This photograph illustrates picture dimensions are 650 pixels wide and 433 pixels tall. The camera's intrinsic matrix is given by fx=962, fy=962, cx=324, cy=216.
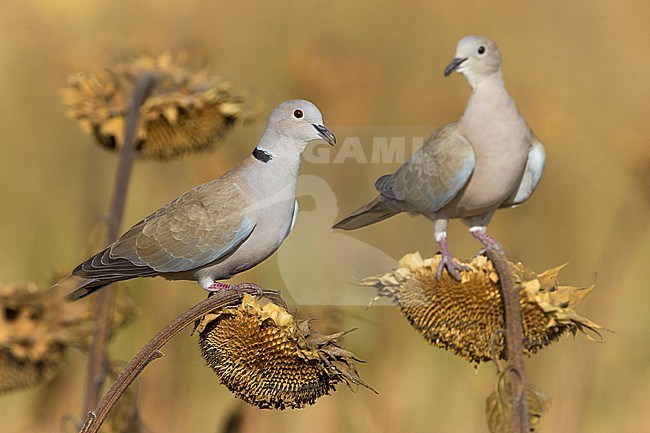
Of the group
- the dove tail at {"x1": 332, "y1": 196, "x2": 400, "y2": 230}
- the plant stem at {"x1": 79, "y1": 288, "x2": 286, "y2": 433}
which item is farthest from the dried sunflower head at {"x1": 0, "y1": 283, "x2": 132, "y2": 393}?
the plant stem at {"x1": 79, "y1": 288, "x2": 286, "y2": 433}

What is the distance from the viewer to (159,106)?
4.23 metres

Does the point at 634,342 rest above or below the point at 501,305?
below

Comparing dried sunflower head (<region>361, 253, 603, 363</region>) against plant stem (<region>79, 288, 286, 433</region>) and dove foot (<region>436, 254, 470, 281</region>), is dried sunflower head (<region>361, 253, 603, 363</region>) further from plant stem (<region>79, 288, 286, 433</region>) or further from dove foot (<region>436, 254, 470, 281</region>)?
plant stem (<region>79, 288, 286, 433</region>)

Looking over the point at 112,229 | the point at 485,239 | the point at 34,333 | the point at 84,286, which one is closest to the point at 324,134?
→ the point at 485,239

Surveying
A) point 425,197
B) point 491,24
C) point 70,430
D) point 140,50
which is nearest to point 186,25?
point 140,50

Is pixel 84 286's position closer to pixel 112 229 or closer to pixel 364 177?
pixel 112 229

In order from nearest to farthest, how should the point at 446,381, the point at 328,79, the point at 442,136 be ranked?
the point at 442,136, the point at 446,381, the point at 328,79

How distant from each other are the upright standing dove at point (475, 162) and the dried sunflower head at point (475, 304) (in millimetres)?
104

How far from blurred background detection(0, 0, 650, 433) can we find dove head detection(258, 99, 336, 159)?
2.86ft

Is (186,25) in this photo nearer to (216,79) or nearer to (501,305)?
(216,79)

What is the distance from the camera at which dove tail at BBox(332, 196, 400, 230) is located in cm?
374

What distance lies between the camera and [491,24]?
6688 millimetres

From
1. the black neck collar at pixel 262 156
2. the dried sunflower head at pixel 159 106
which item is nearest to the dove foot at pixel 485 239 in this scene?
the black neck collar at pixel 262 156

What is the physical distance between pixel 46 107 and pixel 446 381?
347cm
